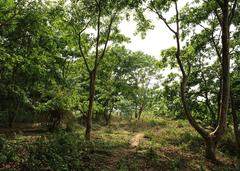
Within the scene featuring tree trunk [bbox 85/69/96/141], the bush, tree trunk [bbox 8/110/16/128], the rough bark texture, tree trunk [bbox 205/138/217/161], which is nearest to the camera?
the bush

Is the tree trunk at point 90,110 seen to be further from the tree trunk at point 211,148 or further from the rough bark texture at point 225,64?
the rough bark texture at point 225,64

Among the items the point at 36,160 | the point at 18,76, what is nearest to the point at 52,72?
the point at 18,76

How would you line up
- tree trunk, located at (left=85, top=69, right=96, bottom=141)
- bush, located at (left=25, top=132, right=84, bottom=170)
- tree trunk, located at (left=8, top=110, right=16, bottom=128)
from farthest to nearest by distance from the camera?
tree trunk, located at (left=8, top=110, right=16, bottom=128)
tree trunk, located at (left=85, top=69, right=96, bottom=141)
bush, located at (left=25, top=132, right=84, bottom=170)

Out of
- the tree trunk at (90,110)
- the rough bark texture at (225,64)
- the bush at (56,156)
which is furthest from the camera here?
the tree trunk at (90,110)

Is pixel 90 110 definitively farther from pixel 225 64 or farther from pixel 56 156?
pixel 225 64

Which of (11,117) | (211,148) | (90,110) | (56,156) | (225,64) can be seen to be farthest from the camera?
(11,117)

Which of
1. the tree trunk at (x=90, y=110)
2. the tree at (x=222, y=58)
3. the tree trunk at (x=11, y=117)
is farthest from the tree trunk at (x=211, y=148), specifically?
the tree trunk at (x=11, y=117)

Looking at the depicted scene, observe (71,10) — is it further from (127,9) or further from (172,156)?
(172,156)

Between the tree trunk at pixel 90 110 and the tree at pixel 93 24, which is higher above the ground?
the tree at pixel 93 24

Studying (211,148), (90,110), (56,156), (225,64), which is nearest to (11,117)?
(90,110)

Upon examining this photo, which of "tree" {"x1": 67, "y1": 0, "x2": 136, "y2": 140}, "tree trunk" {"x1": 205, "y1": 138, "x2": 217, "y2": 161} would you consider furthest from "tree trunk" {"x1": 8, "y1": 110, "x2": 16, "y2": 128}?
"tree trunk" {"x1": 205, "y1": 138, "x2": 217, "y2": 161}

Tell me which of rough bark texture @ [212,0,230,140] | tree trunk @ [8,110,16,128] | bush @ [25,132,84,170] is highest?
rough bark texture @ [212,0,230,140]

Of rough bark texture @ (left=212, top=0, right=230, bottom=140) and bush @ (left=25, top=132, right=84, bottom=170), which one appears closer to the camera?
bush @ (left=25, top=132, right=84, bottom=170)

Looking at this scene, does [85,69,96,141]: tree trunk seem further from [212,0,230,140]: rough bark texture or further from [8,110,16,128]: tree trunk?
[8,110,16,128]: tree trunk
